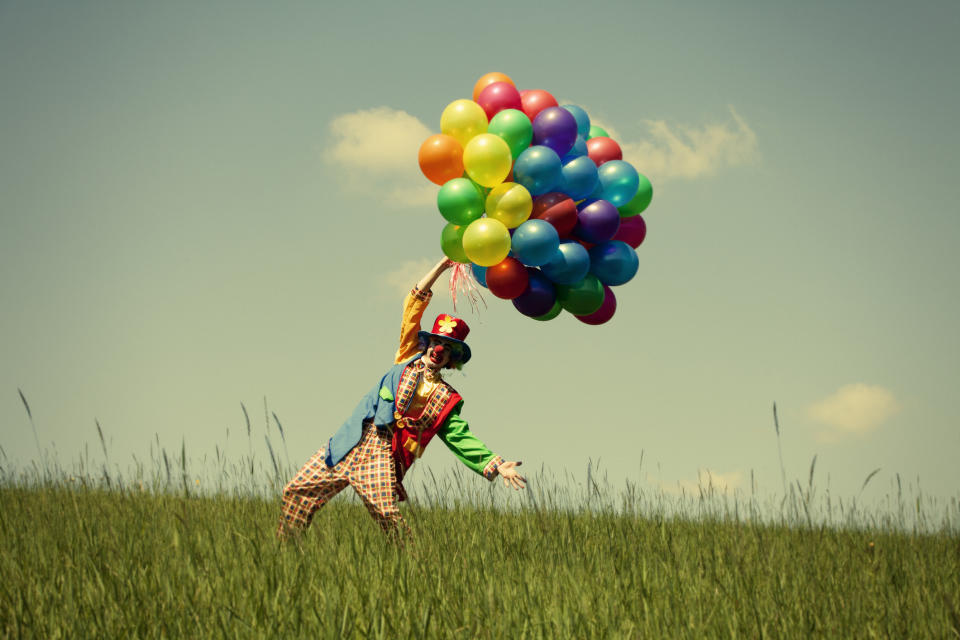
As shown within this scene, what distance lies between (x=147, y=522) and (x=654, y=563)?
3.10 meters

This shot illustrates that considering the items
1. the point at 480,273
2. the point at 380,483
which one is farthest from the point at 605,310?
the point at 380,483

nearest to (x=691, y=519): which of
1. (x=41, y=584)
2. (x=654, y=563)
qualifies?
(x=654, y=563)

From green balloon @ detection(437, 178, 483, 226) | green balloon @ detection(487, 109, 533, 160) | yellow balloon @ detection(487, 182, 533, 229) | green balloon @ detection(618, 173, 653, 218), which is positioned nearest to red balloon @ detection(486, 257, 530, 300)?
yellow balloon @ detection(487, 182, 533, 229)

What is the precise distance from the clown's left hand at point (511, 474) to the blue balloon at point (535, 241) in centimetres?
129

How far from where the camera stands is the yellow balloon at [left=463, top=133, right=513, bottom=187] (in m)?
4.71

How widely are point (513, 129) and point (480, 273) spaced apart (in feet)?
3.28

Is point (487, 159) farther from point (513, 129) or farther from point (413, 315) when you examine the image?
point (413, 315)

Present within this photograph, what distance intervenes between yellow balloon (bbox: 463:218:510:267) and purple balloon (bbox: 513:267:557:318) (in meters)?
0.40

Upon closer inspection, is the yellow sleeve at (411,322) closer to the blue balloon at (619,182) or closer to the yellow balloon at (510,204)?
the yellow balloon at (510,204)

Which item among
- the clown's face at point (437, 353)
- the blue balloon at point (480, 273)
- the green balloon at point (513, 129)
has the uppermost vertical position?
the green balloon at point (513, 129)

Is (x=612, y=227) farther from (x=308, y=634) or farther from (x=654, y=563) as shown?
(x=308, y=634)

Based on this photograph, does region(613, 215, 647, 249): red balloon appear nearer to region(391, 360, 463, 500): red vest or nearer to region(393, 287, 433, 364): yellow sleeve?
region(393, 287, 433, 364): yellow sleeve

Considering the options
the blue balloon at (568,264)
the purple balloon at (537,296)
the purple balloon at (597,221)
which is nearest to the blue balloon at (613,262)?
the purple balloon at (597,221)

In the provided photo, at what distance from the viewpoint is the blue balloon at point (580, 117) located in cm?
541
